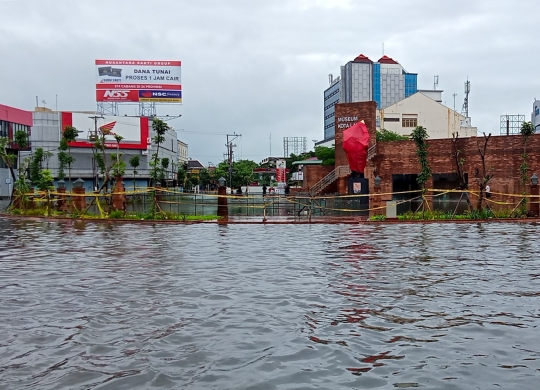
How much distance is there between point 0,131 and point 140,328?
64935 millimetres

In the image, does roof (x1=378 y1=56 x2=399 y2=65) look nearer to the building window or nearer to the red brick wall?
the building window

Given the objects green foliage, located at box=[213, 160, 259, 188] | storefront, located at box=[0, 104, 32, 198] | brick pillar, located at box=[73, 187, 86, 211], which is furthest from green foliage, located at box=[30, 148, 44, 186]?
green foliage, located at box=[213, 160, 259, 188]

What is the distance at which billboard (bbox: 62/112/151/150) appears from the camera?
6806 centimetres

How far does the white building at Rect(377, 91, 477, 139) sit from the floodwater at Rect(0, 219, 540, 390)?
179 feet

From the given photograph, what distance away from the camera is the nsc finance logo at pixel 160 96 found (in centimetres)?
6625

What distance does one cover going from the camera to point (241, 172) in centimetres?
9075

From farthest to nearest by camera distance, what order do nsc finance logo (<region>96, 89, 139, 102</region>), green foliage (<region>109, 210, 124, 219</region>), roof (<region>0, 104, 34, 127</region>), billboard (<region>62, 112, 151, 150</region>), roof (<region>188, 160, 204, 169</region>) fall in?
roof (<region>188, 160, 204, 169</region>)
billboard (<region>62, 112, 151, 150</region>)
nsc finance logo (<region>96, 89, 139, 102</region>)
roof (<region>0, 104, 34, 127</region>)
green foliage (<region>109, 210, 124, 219</region>)

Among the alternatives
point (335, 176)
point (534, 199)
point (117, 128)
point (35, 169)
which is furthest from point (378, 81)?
point (534, 199)

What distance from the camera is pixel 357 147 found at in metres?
39.0

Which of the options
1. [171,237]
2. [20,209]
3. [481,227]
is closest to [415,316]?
[171,237]

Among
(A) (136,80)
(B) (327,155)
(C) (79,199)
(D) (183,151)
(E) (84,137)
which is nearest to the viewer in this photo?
(C) (79,199)

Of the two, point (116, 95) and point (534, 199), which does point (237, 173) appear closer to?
point (116, 95)

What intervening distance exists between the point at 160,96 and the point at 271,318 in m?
62.5

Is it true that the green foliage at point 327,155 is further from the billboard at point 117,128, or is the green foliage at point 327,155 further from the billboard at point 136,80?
the billboard at point 117,128
